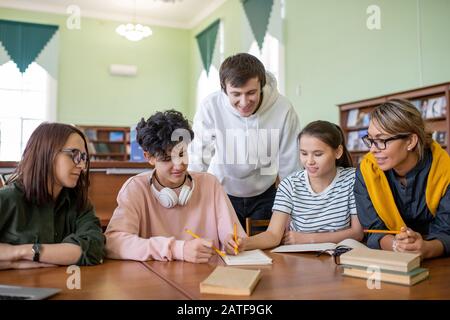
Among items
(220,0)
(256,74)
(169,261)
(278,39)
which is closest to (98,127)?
(220,0)

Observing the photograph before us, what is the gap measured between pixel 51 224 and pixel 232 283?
699mm

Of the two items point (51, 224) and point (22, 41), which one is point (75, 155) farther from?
point (22, 41)

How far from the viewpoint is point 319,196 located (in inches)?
72.6

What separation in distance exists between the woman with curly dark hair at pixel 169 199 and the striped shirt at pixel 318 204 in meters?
0.30

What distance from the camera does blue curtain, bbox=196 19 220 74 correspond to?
356 inches

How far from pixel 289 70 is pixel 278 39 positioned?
1.82ft

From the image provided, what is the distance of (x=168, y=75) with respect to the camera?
1042 centimetres

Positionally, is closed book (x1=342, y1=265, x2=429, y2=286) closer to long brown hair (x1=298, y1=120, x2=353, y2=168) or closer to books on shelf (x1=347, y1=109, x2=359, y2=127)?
long brown hair (x1=298, y1=120, x2=353, y2=168)

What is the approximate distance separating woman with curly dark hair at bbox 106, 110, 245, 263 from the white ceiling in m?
7.80

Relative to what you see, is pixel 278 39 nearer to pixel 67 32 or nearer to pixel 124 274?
pixel 67 32

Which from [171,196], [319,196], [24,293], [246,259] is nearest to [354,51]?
[319,196]

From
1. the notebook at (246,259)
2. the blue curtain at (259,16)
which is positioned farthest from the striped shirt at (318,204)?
the blue curtain at (259,16)

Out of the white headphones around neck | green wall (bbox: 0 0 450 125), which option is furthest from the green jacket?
green wall (bbox: 0 0 450 125)

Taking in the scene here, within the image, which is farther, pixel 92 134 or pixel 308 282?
pixel 92 134
